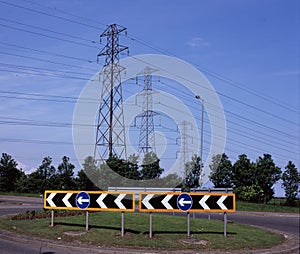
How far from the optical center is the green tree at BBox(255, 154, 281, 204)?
45125mm

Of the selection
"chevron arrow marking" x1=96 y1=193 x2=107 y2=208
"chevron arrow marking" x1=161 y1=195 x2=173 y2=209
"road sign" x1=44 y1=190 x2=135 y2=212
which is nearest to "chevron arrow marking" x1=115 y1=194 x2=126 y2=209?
"road sign" x1=44 y1=190 x2=135 y2=212

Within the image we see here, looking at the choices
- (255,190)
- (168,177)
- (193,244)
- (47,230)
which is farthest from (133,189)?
(255,190)

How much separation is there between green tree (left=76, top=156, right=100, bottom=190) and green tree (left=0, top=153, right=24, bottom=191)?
15.2 metres

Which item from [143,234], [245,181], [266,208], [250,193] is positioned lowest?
[143,234]

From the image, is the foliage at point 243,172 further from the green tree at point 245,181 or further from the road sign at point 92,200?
the road sign at point 92,200

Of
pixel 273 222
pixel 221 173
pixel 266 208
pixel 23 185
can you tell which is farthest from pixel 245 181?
pixel 23 185

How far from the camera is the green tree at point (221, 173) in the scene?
4759 cm

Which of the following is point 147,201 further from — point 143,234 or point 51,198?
point 51,198

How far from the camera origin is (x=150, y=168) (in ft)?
151

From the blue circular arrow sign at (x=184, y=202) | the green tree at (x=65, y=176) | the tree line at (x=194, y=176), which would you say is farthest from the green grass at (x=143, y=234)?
the green tree at (x=65, y=176)

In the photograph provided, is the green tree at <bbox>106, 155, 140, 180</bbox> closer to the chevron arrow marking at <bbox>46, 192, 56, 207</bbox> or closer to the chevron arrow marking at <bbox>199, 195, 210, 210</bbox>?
the chevron arrow marking at <bbox>46, 192, 56, 207</bbox>

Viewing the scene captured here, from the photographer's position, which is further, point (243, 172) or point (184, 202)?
point (243, 172)

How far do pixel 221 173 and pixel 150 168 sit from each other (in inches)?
315

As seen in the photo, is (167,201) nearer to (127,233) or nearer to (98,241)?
(127,233)
